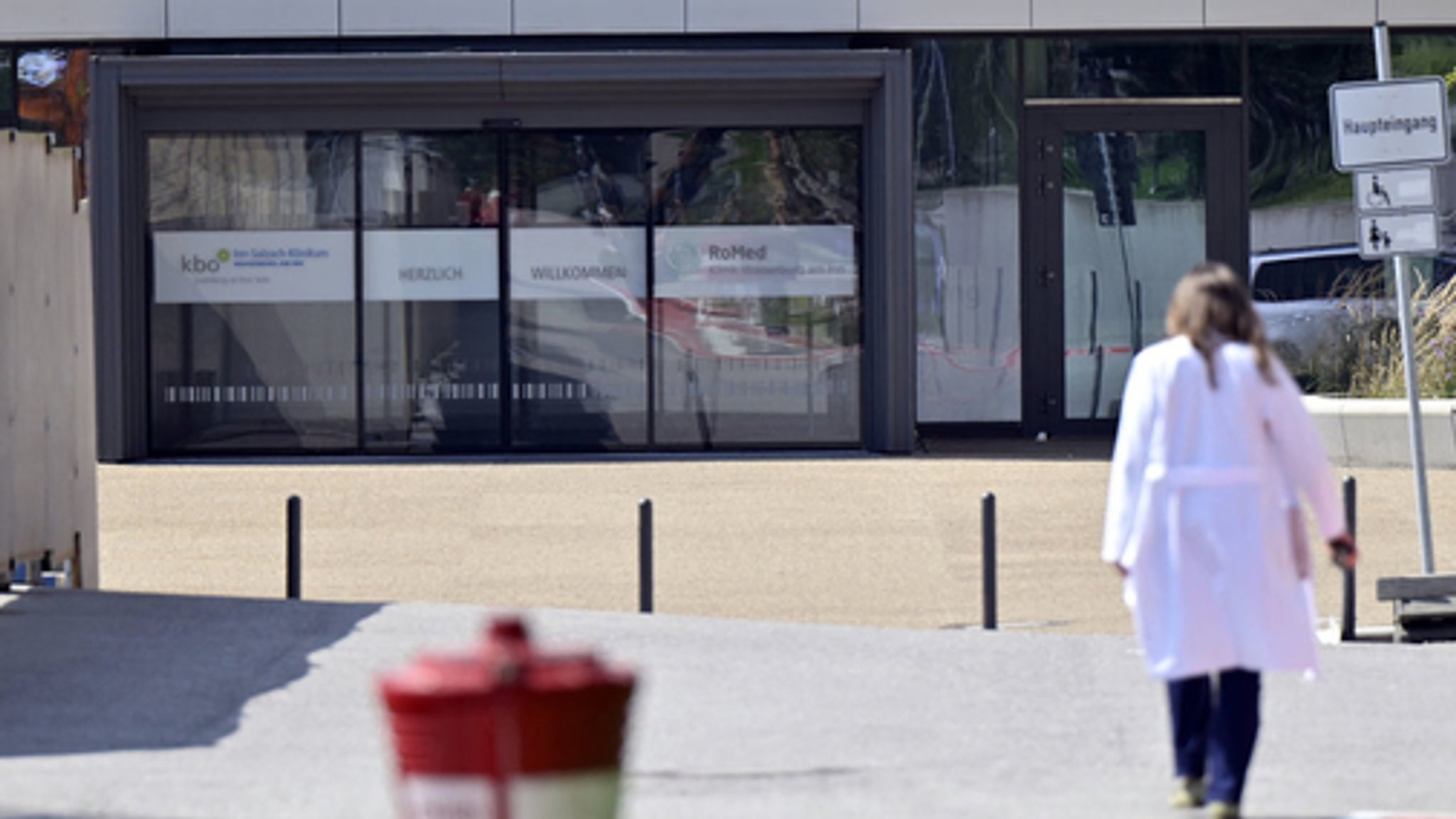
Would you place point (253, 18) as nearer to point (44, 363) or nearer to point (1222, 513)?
point (44, 363)

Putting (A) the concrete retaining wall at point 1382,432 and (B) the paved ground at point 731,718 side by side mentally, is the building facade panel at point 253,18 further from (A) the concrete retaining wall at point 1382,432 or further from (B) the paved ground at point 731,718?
(B) the paved ground at point 731,718

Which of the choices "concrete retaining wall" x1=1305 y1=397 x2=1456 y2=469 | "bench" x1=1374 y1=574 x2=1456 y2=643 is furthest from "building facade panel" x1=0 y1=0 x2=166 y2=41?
"bench" x1=1374 y1=574 x2=1456 y2=643

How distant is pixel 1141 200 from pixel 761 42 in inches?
176

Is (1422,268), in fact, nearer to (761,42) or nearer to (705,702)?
(761,42)

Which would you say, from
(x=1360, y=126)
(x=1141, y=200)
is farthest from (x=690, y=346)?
(x=1360, y=126)

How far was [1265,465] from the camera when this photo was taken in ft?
20.6

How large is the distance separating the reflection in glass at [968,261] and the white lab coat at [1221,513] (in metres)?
16.9

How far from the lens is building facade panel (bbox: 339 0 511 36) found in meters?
22.0

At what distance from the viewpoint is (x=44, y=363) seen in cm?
1244

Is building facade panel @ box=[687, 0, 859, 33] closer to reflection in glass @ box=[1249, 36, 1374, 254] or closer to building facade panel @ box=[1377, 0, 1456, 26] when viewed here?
reflection in glass @ box=[1249, 36, 1374, 254]

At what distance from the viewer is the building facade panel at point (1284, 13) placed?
22719mm

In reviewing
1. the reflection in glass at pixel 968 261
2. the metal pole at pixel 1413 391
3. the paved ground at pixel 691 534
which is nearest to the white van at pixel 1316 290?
the reflection in glass at pixel 968 261

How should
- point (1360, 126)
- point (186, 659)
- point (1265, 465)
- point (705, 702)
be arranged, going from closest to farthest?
point (1265, 465) → point (705, 702) → point (186, 659) → point (1360, 126)

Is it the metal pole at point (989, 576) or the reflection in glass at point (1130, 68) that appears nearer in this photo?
the metal pole at point (989, 576)
